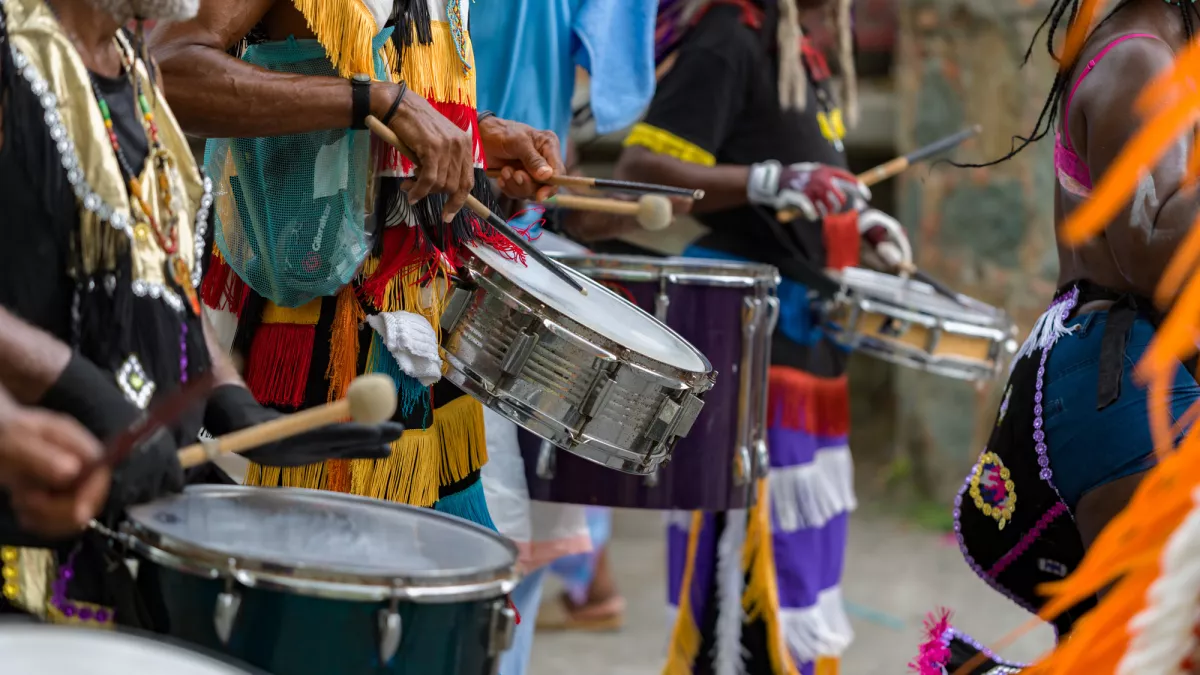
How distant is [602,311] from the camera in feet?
7.95

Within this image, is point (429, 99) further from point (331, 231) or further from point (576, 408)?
point (576, 408)

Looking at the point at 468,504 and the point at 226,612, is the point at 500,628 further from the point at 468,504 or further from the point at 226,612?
the point at 468,504

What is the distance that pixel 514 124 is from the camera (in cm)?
257

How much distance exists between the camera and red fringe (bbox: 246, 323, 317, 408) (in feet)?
7.32

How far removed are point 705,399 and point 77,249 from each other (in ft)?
5.94

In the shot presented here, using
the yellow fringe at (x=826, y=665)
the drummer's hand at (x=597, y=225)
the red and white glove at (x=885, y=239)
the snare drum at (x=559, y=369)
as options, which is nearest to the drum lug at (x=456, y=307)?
the snare drum at (x=559, y=369)

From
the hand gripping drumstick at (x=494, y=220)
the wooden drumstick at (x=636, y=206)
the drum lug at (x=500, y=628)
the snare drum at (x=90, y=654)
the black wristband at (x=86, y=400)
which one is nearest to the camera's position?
the snare drum at (x=90, y=654)

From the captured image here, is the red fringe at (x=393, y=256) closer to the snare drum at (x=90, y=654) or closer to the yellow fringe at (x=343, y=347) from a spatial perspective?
the yellow fringe at (x=343, y=347)

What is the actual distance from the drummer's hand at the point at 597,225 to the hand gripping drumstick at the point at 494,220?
3.58 feet

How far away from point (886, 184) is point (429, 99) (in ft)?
19.1

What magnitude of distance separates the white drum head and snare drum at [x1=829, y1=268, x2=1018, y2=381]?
1250 mm

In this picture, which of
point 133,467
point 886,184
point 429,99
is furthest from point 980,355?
point 886,184

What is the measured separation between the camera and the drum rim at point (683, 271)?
310cm

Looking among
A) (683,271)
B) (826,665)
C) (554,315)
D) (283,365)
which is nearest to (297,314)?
(283,365)
